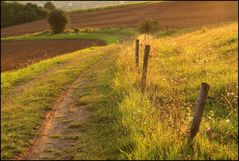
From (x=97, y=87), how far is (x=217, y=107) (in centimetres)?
572

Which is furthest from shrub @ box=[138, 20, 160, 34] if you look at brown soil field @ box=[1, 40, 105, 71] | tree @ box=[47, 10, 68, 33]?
tree @ box=[47, 10, 68, 33]

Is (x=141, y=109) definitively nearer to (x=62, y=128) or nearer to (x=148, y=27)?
(x=62, y=128)

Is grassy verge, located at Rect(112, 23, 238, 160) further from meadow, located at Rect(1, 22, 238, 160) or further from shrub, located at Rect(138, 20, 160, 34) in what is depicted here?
shrub, located at Rect(138, 20, 160, 34)

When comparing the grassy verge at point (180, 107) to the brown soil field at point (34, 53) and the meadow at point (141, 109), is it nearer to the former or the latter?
the meadow at point (141, 109)

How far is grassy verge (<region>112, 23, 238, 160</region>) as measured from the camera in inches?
314

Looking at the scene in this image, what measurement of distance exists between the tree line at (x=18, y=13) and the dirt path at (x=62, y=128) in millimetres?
80881

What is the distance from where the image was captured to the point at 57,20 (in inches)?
2408

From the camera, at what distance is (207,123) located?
912 cm

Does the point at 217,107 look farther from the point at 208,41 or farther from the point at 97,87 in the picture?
the point at 208,41

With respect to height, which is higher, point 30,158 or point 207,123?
point 207,123

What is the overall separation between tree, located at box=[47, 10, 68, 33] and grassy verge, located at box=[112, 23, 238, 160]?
42.7 metres

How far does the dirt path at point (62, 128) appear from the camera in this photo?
9484 millimetres

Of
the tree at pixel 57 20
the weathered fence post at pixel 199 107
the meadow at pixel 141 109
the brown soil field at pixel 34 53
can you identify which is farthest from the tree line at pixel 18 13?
the weathered fence post at pixel 199 107

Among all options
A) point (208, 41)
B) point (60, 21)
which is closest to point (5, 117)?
point (208, 41)
